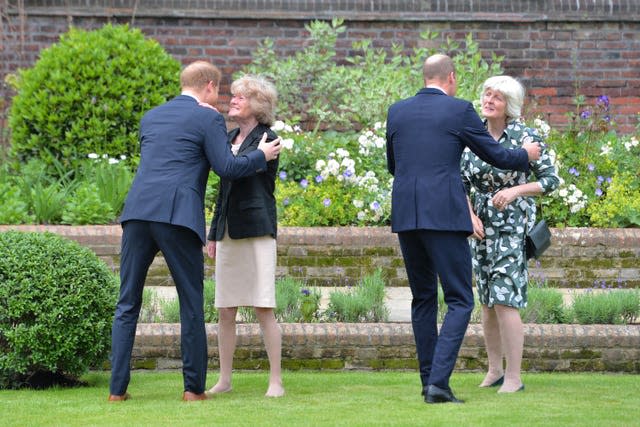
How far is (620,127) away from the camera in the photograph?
43.6 feet

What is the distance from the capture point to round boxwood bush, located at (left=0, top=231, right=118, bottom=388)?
641 cm

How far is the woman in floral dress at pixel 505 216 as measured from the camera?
628 cm

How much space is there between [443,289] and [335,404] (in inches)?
30.7

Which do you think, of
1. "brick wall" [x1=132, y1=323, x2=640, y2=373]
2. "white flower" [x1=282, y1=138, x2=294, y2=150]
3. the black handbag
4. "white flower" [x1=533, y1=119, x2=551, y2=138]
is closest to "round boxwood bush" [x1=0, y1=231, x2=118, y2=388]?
"brick wall" [x1=132, y1=323, x2=640, y2=373]

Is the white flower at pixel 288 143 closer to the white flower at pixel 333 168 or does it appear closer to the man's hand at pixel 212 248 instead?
the white flower at pixel 333 168

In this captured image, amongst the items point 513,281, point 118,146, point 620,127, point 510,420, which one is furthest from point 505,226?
point 620,127

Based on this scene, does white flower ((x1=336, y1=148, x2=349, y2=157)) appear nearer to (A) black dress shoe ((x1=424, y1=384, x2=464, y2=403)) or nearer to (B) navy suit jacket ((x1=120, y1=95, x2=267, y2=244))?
(B) navy suit jacket ((x1=120, y1=95, x2=267, y2=244))

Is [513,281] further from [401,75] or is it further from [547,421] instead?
[401,75]

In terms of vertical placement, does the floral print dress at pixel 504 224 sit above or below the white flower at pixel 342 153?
below

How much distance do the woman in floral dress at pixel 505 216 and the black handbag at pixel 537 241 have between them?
4cm

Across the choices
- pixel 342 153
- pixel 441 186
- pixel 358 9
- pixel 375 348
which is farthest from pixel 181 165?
pixel 358 9

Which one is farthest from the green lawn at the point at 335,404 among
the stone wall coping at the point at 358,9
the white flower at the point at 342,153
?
the stone wall coping at the point at 358,9

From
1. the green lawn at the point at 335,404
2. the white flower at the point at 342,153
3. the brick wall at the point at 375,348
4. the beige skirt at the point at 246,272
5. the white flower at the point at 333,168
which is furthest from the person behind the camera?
the white flower at the point at 342,153

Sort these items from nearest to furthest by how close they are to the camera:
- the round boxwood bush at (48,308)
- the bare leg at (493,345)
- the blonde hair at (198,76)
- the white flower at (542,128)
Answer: the blonde hair at (198,76), the round boxwood bush at (48,308), the bare leg at (493,345), the white flower at (542,128)
